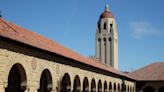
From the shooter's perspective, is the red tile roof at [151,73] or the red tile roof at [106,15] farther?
the red tile roof at [106,15]

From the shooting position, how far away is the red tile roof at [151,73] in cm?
4055

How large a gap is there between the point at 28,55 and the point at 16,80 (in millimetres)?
3531

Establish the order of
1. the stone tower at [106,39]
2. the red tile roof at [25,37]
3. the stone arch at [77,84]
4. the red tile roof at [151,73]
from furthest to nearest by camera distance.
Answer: the stone tower at [106,39]
the red tile roof at [151,73]
the stone arch at [77,84]
the red tile roof at [25,37]

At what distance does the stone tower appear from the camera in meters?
82.1

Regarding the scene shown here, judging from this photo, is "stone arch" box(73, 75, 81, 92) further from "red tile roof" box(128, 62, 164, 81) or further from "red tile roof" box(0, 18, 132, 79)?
"red tile roof" box(128, 62, 164, 81)

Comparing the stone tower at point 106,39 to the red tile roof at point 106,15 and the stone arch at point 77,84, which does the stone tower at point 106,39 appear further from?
the stone arch at point 77,84

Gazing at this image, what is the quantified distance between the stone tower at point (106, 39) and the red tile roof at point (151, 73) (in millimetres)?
36425

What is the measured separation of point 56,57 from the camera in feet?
60.4

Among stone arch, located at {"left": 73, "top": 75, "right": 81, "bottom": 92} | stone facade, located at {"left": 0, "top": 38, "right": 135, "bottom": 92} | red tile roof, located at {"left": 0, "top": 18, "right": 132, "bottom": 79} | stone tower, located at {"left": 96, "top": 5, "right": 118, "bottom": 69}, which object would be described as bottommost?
stone arch, located at {"left": 73, "top": 75, "right": 81, "bottom": 92}

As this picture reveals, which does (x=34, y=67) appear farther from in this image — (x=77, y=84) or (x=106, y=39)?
(x=106, y=39)

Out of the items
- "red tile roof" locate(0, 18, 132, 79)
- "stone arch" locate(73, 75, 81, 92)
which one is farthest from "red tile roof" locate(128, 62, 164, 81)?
"red tile roof" locate(0, 18, 132, 79)

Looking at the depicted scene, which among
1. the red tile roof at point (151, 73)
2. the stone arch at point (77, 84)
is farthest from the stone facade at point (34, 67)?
the red tile roof at point (151, 73)

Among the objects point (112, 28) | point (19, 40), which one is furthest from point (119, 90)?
point (112, 28)

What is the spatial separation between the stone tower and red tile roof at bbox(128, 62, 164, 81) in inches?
1434
